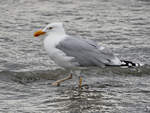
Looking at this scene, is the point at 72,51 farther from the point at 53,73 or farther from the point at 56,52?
the point at 53,73

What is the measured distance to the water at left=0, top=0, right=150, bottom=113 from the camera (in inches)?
261

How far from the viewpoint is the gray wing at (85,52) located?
7.28m

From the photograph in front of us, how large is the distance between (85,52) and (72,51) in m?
0.22

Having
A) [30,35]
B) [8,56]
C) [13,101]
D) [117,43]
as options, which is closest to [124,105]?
[13,101]

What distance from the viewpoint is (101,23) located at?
40.5ft

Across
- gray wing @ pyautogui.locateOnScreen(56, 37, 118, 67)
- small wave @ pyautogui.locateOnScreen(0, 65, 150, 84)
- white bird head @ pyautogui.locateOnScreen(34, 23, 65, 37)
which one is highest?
white bird head @ pyautogui.locateOnScreen(34, 23, 65, 37)

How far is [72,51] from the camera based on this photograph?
7.32 metres

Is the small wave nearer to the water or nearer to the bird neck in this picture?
the water

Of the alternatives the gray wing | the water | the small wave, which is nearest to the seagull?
the gray wing

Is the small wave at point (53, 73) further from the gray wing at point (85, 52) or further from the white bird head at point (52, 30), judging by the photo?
the white bird head at point (52, 30)

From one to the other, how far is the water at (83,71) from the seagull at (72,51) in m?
0.46

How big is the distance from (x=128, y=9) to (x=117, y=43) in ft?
13.0

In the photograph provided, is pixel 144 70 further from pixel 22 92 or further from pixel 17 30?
pixel 17 30

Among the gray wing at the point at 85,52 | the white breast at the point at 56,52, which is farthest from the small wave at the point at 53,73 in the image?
the white breast at the point at 56,52
